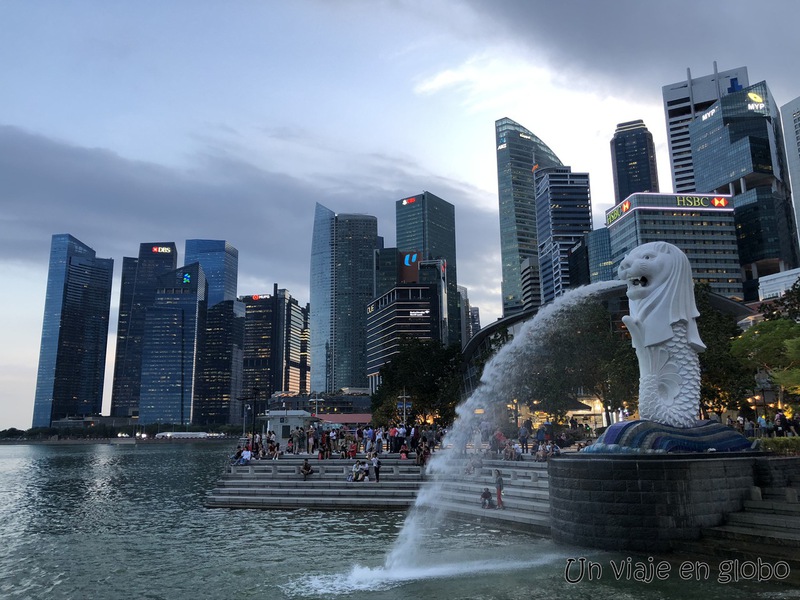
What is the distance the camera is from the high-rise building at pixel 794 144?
17612cm

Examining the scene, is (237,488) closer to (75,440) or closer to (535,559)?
(535,559)

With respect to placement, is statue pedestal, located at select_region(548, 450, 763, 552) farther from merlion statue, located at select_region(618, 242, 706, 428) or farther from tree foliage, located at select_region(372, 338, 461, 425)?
tree foliage, located at select_region(372, 338, 461, 425)

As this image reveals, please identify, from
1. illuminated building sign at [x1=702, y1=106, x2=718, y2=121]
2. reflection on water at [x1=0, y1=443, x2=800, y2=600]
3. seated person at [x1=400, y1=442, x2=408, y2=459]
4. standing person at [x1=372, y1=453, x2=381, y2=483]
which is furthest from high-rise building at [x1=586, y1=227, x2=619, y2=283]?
reflection on water at [x1=0, y1=443, x2=800, y2=600]

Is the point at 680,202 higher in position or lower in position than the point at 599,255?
higher

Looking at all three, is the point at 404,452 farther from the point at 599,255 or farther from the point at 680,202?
the point at 599,255

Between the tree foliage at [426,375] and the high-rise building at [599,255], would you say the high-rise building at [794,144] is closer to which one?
the high-rise building at [599,255]

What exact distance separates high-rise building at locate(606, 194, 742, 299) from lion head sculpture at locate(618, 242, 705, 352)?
13470 centimetres

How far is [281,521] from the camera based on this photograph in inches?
909

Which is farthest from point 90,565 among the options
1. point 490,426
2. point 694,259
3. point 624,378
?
point 694,259

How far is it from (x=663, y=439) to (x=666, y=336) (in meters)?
3.31

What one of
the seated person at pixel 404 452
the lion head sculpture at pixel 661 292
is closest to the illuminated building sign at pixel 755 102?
the seated person at pixel 404 452

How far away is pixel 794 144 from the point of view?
581 feet

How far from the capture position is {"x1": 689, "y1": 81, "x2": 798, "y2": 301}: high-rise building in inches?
6058

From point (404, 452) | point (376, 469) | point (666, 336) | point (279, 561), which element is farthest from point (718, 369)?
point (279, 561)
